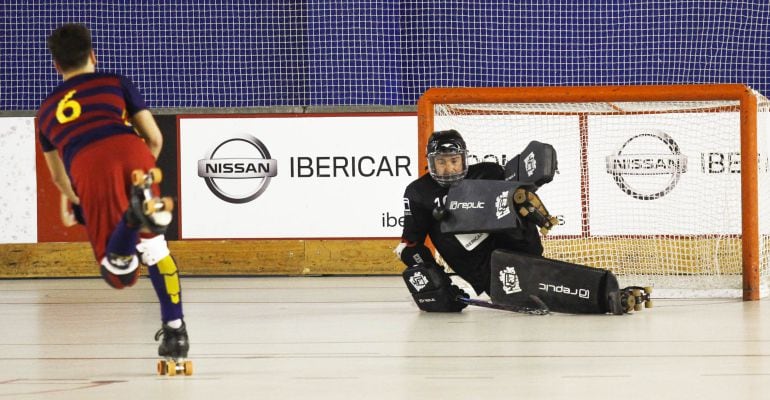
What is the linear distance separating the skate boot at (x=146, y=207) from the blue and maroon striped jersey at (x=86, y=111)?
1.12ft

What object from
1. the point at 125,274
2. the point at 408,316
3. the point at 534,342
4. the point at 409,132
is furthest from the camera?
the point at 409,132

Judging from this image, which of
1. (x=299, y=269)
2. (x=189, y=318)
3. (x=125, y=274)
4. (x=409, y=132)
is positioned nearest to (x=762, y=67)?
(x=409, y=132)

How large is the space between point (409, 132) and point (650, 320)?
13.2ft

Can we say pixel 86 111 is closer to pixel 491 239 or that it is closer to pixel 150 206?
pixel 150 206

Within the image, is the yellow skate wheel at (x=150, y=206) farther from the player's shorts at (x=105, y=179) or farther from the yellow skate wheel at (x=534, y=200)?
the yellow skate wheel at (x=534, y=200)

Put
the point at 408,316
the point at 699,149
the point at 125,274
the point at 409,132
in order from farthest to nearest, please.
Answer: the point at 409,132
the point at 699,149
the point at 408,316
the point at 125,274

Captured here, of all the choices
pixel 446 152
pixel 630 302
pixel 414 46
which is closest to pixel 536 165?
pixel 446 152

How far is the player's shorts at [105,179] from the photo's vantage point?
4137mm

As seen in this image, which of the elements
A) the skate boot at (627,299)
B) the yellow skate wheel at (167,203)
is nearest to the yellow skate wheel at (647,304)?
the skate boot at (627,299)

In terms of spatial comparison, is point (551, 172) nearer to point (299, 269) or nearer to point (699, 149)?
point (699, 149)

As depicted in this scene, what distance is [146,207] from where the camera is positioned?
12.6 ft

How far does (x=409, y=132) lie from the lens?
9922 mm

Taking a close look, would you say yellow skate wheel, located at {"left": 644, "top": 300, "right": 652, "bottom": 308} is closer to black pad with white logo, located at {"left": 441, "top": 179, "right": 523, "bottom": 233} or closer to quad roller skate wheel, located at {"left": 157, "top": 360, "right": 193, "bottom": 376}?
black pad with white logo, located at {"left": 441, "top": 179, "right": 523, "bottom": 233}

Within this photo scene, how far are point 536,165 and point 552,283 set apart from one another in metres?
0.64
